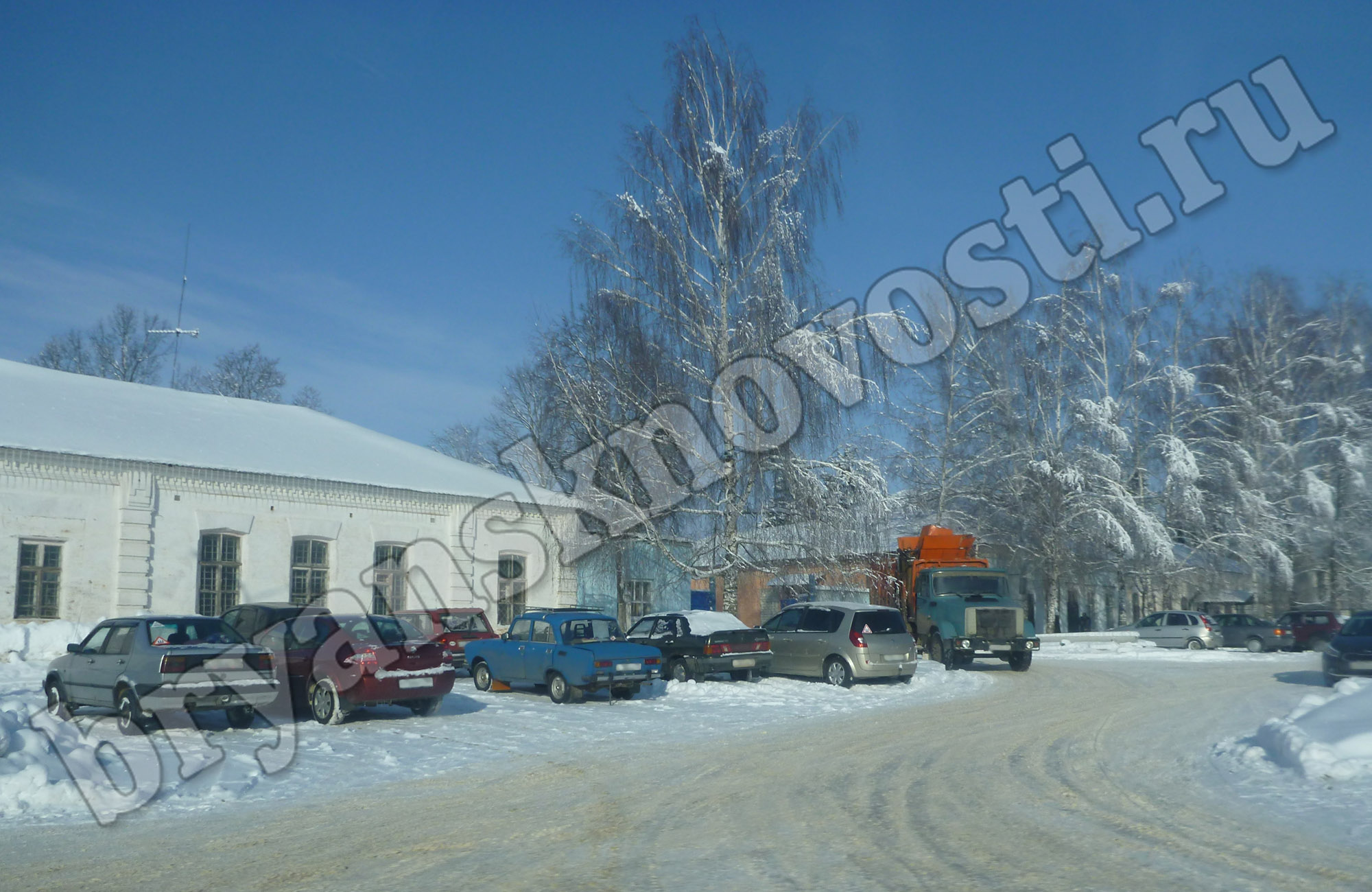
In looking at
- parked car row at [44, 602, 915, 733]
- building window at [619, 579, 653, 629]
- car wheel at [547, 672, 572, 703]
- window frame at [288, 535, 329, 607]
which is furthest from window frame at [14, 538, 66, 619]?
building window at [619, 579, 653, 629]

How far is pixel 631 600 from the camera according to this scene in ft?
110

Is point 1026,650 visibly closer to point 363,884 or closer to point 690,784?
point 690,784

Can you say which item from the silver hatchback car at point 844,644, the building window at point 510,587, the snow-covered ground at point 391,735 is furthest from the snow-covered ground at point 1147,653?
the building window at point 510,587

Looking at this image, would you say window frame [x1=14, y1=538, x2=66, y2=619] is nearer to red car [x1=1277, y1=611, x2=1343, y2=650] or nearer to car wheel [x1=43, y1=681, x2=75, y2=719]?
car wheel [x1=43, y1=681, x2=75, y2=719]

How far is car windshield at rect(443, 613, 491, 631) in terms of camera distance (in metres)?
23.7

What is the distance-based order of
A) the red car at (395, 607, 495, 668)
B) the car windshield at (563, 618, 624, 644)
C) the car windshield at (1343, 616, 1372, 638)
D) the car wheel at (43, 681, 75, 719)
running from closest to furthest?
the car wheel at (43, 681, 75, 719)
the car windshield at (563, 618, 624, 644)
the car windshield at (1343, 616, 1372, 638)
the red car at (395, 607, 495, 668)

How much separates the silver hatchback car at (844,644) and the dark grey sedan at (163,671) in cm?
1116

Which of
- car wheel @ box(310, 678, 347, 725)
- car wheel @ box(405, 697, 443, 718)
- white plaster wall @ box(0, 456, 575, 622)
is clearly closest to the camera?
car wheel @ box(310, 678, 347, 725)

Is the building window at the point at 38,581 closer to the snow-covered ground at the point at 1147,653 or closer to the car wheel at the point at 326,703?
the car wheel at the point at 326,703

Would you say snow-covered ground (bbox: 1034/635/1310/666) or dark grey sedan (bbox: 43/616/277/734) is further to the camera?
snow-covered ground (bbox: 1034/635/1310/666)

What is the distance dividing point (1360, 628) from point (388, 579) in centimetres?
2290

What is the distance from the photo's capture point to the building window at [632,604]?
3312 centimetres

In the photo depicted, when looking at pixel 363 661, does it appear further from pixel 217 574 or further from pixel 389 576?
pixel 389 576

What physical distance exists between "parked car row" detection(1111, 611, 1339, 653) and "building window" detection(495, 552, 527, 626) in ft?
71.7
